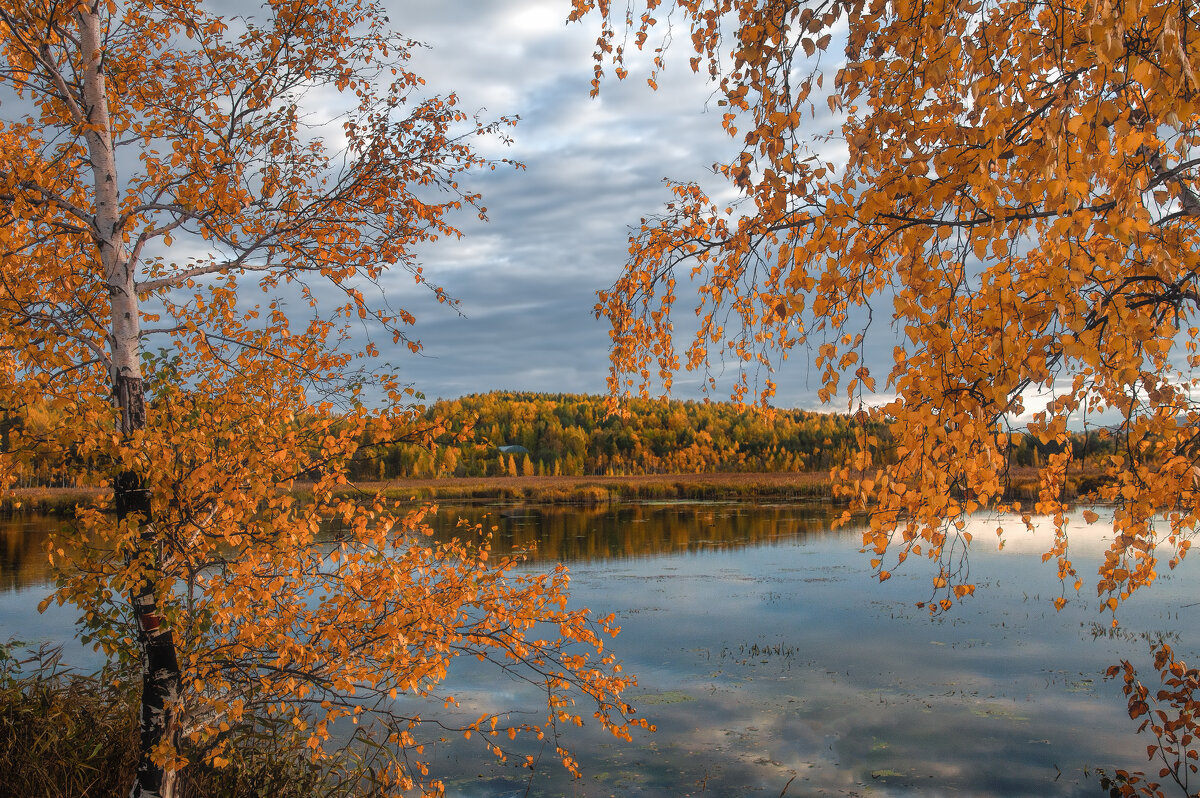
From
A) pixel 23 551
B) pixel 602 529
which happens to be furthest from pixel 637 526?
pixel 23 551

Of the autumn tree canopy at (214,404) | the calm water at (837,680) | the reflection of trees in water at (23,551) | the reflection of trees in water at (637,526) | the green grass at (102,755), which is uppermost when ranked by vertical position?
the autumn tree canopy at (214,404)

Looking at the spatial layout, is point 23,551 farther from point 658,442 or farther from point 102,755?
point 658,442

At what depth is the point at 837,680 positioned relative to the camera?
10.2 metres

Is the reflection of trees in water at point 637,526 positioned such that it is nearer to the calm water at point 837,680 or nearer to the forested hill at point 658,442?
the calm water at point 837,680

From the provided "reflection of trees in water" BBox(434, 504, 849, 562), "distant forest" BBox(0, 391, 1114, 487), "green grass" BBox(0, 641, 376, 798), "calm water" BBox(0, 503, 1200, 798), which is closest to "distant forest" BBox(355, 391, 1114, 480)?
→ "distant forest" BBox(0, 391, 1114, 487)

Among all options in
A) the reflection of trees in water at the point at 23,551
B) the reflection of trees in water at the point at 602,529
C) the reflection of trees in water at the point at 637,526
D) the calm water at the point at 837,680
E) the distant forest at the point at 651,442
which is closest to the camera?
the calm water at the point at 837,680

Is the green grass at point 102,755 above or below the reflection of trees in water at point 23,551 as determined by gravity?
above

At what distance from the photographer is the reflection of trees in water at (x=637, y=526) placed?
864 inches

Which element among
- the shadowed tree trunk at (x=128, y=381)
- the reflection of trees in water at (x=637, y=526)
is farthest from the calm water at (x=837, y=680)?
the shadowed tree trunk at (x=128, y=381)

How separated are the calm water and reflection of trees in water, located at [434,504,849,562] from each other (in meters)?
2.51

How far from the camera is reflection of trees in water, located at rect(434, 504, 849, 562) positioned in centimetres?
2194

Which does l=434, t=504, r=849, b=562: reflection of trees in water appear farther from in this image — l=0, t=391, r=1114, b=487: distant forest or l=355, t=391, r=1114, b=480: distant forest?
l=355, t=391, r=1114, b=480: distant forest

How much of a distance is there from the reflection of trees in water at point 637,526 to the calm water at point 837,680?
2.51 metres

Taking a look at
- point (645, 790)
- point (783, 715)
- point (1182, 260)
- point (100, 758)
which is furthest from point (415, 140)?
point (783, 715)
